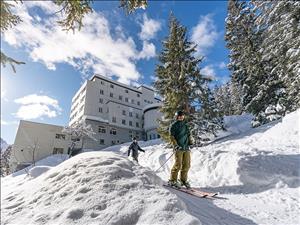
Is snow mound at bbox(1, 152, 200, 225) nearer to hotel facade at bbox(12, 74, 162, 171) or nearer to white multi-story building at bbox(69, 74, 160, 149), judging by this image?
hotel facade at bbox(12, 74, 162, 171)

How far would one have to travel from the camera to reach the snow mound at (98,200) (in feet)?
11.0

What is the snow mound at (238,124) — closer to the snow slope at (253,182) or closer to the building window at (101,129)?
the snow slope at (253,182)

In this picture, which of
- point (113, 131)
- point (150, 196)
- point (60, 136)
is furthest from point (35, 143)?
point (150, 196)

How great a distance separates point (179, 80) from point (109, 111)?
35197 millimetres

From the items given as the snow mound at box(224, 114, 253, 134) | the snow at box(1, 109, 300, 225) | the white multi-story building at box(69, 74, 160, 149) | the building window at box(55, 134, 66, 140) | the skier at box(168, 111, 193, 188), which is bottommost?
the snow at box(1, 109, 300, 225)

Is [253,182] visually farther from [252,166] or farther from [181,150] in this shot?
[181,150]

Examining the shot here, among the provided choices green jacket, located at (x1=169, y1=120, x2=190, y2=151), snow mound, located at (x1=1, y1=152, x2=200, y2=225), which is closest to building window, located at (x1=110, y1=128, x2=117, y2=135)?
green jacket, located at (x1=169, y1=120, x2=190, y2=151)

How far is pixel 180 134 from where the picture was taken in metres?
6.99

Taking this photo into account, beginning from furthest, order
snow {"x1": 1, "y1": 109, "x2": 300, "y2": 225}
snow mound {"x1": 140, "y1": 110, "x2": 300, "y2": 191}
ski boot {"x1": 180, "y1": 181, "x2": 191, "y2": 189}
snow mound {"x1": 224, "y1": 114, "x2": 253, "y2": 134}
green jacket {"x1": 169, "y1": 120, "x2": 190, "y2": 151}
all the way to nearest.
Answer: snow mound {"x1": 224, "y1": 114, "x2": 253, "y2": 134}
snow mound {"x1": 140, "y1": 110, "x2": 300, "y2": 191}
green jacket {"x1": 169, "y1": 120, "x2": 190, "y2": 151}
ski boot {"x1": 180, "y1": 181, "x2": 191, "y2": 189}
snow {"x1": 1, "y1": 109, "x2": 300, "y2": 225}

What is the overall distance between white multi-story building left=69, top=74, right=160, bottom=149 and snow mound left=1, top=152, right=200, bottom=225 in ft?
135

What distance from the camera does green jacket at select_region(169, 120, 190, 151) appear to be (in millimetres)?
6910

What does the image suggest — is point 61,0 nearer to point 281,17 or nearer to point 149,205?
point 149,205

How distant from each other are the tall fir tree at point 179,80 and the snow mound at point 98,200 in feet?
37.7

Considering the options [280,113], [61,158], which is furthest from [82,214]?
[61,158]
